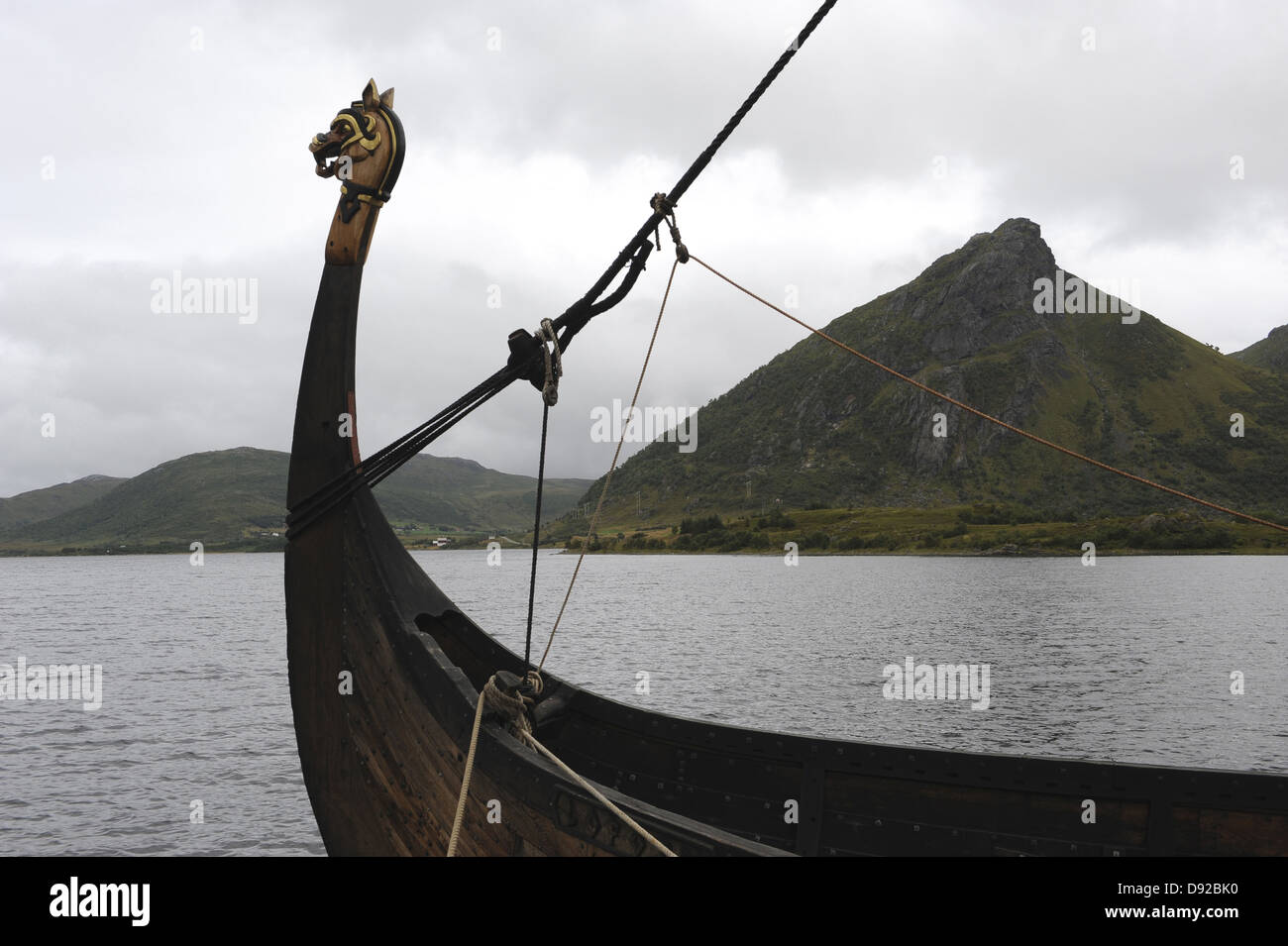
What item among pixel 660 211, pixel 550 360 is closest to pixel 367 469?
pixel 550 360

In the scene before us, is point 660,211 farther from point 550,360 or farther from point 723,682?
point 723,682

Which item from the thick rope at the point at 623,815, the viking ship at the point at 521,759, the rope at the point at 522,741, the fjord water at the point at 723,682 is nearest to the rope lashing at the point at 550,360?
the viking ship at the point at 521,759

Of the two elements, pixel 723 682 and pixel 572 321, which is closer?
pixel 572 321

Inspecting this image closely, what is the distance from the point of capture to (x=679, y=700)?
75.0 ft

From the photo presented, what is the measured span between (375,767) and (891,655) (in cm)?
2849

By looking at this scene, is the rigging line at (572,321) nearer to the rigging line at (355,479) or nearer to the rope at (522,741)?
the rigging line at (355,479)

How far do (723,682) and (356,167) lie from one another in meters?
22.5

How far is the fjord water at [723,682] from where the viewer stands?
50.3 ft

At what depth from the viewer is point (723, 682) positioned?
85.6 feet

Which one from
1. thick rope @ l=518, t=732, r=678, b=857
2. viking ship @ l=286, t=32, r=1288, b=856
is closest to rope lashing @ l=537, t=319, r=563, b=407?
viking ship @ l=286, t=32, r=1288, b=856
